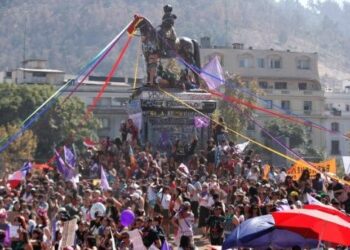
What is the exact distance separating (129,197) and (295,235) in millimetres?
9429

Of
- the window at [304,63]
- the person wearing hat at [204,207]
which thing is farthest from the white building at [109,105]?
the person wearing hat at [204,207]

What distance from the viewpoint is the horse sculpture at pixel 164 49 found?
1574 inches

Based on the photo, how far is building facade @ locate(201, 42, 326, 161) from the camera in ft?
393

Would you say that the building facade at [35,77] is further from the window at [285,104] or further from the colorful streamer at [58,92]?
the colorful streamer at [58,92]

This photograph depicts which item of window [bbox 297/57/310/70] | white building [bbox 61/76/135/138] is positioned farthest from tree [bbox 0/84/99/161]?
window [bbox 297/57/310/70]

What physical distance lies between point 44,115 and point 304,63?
1641 inches

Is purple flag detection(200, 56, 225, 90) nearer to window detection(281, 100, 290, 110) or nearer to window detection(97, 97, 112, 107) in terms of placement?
window detection(281, 100, 290, 110)

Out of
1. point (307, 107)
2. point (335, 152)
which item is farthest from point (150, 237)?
point (335, 152)

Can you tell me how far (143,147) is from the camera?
39219mm

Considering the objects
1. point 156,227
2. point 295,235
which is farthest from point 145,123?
point 295,235

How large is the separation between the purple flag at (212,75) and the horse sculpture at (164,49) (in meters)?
1.75

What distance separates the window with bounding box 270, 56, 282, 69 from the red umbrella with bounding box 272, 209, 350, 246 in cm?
10955

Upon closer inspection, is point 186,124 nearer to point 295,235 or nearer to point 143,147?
point 143,147

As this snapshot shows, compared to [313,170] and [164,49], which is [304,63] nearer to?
[164,49]
